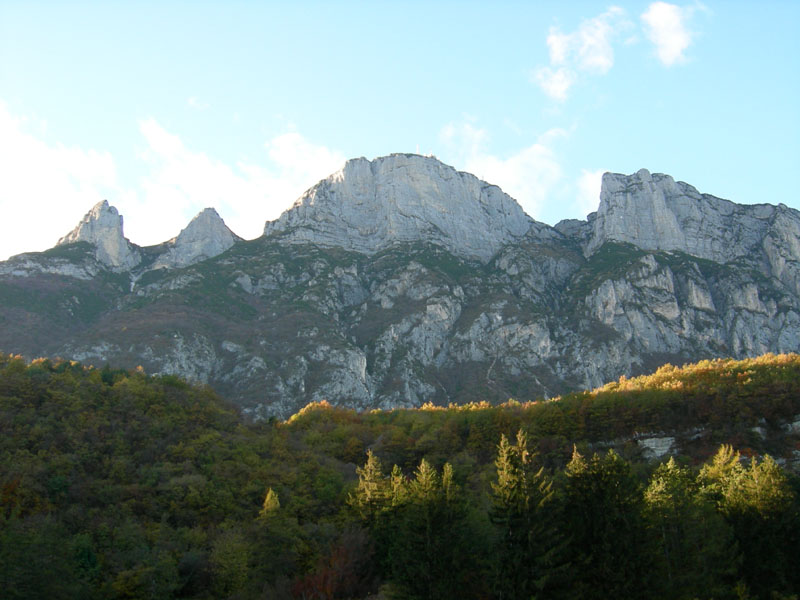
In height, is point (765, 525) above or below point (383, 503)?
above

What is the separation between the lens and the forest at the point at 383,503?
38.8 metres

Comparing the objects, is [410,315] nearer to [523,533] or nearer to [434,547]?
[434,547]

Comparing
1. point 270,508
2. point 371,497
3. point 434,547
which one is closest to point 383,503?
point 371,497

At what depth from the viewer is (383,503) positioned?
52.7 m

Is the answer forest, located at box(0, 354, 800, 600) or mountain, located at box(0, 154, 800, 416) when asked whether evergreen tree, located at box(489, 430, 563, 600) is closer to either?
forest, located at box(0, 354, 800, 600)

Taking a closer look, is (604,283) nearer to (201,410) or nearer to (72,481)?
(201,410)

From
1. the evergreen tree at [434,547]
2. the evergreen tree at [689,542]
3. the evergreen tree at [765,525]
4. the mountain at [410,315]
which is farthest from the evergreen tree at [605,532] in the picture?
the mountain at [410,315]

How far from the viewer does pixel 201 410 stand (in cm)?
8144

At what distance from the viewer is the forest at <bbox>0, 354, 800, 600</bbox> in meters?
38.8

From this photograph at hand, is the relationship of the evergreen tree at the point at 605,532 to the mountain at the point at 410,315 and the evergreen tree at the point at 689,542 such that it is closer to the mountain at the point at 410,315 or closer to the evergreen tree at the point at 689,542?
the evergreen tree at the point at 689,542

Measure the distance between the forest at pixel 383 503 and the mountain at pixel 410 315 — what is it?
5846 centimetres

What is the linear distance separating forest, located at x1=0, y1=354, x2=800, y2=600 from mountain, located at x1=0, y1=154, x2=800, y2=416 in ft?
192

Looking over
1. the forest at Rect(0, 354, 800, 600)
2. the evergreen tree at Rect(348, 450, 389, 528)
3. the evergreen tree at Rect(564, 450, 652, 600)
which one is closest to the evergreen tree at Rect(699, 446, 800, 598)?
the forest at Rect(0, 354, 800, 600)

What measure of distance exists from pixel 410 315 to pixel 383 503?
115930 mm
